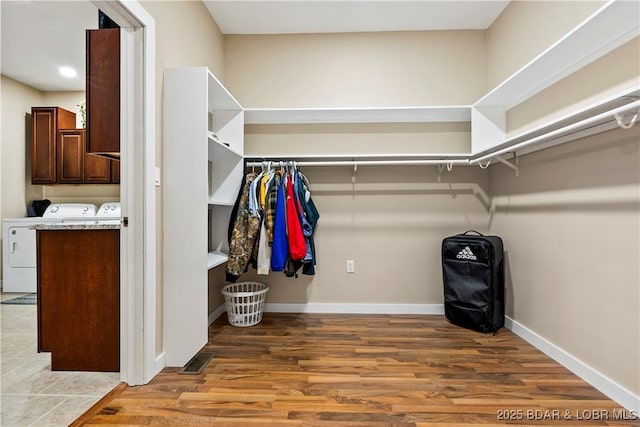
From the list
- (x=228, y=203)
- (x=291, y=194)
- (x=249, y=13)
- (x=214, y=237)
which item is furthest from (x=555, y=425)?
(x=249, y=13)

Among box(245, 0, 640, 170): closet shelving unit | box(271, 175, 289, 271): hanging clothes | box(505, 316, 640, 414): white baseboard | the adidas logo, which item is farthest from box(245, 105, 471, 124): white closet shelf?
box(505, 316, 640, 414): white baseboard

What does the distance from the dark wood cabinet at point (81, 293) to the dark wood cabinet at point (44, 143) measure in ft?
9.98

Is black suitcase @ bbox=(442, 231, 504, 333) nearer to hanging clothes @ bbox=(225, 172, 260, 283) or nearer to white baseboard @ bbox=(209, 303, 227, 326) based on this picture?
hanging clothes @ bbox=(225, 172, 260, 283)

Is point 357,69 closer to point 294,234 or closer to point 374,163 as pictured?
point 374,163

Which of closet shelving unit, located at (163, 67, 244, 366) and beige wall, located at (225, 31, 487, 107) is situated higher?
beige wall, located at (225, 31, 487, 107)

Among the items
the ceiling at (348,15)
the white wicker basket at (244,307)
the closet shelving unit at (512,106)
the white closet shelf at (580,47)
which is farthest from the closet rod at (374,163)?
the ceiling at (348,15)

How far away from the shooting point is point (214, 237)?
2859 millimetres


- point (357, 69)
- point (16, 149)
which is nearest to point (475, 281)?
point (357, 69)

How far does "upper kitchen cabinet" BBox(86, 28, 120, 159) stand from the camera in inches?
72.1

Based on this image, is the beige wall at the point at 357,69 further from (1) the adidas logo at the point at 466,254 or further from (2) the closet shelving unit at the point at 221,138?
(1) the adidas logo at the point at 466,254

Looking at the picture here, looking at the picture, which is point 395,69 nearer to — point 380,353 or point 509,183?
point 509,183

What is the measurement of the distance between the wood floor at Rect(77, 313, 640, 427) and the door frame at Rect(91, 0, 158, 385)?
24 centimetres

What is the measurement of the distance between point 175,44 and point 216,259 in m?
1.48

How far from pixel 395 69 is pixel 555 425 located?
109 inches
